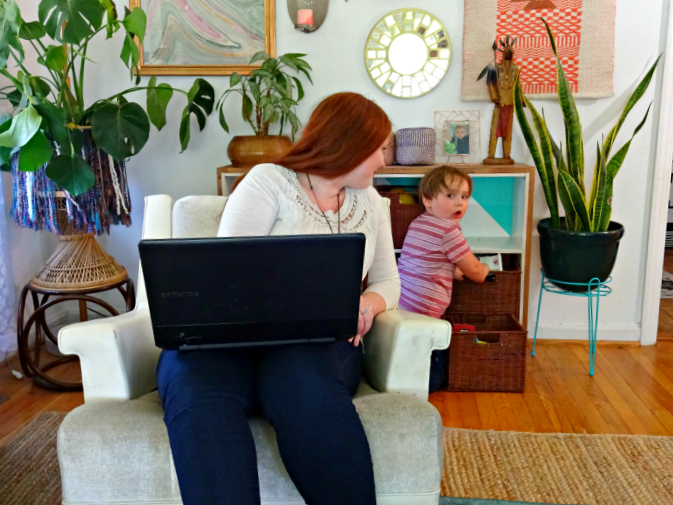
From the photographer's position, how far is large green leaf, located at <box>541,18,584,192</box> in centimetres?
227

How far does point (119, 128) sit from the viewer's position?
203 centimetres

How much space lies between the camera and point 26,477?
1.68 m

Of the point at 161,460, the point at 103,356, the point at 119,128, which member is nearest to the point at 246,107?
the point at 119,128

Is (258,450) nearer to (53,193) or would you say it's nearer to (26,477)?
(26,477)

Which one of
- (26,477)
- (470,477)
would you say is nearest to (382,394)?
(470,477)

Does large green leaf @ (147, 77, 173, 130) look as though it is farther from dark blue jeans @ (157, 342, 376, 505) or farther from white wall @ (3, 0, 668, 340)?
dark blue jeans @ (157, 342, 376, 505)

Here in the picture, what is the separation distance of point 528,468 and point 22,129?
1812mm

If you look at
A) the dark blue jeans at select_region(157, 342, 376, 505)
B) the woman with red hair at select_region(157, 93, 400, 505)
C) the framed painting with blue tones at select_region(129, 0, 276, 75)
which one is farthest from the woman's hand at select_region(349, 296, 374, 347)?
the framed painting with blue tones at select_region(129, 0, 276, 75)

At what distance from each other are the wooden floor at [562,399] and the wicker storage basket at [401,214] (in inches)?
26.7

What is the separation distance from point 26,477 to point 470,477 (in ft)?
4.07

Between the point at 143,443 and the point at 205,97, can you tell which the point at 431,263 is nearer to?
the point at 205,97

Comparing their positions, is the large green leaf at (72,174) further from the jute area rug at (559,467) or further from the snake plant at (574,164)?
the snake plant at (574,164)

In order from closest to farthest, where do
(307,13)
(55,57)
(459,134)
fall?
(55,57) → (307,13) → (459,134)

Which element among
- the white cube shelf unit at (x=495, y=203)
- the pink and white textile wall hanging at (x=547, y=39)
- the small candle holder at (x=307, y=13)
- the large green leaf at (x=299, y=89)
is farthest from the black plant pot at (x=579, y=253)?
the small candle holder at (x=307, y=13)
